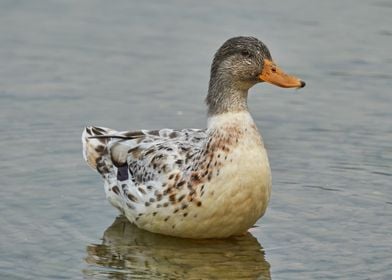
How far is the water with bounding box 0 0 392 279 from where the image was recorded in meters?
9.55

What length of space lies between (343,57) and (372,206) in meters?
4.37

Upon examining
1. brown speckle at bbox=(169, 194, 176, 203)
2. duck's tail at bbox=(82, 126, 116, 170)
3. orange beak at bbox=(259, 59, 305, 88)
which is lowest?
brown speckle at bbox=(169, 194, 176, 203)

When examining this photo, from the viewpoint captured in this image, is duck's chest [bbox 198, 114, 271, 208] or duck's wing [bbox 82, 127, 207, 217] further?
duck's wing [bbox 82, 127, 207, 217]

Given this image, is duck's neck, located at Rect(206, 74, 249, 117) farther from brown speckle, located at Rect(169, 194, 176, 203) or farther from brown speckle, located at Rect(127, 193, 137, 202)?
brown speckle, located at Rect(127, 193, 137, 202)

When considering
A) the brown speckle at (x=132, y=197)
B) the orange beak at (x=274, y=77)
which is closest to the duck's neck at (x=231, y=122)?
the orange beak at (x=274, y=77)

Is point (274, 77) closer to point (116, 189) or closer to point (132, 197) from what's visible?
point (132, 197)

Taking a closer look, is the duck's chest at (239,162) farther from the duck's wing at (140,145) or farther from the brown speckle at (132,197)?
the brown speckle at (132,197)

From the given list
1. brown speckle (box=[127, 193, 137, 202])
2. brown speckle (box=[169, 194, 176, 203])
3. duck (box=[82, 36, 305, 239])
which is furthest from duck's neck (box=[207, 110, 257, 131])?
brown speckle (box=[127, 193, 137, 202])

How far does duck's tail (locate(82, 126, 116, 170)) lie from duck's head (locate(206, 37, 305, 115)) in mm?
1553

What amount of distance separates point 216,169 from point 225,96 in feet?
2.32

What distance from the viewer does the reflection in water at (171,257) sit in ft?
30.2

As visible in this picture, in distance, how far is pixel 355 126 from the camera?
12594mm

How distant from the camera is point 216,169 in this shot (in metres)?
9.62

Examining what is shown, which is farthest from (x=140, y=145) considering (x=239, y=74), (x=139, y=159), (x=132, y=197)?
(x=239, y=74)
